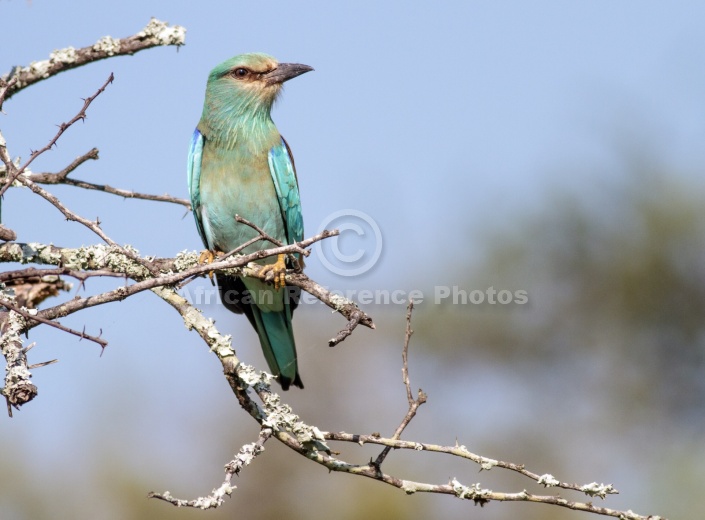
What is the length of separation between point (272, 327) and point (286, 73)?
1.60m

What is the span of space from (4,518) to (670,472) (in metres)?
5.74

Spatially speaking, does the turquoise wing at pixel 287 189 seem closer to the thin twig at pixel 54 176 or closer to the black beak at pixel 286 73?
the black beak at pixel 286 73

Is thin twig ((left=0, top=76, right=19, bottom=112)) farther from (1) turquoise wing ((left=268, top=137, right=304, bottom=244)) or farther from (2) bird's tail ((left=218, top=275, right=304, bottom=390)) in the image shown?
(1) turquoise wing ((left=268, top=137, right=304, bottom=244))

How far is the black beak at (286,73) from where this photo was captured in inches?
221

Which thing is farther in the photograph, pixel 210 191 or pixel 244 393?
pixel 210 191

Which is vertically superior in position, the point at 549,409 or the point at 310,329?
the point at 549,409

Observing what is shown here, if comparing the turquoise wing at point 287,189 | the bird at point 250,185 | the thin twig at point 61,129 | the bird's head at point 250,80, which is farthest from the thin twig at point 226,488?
the bird's head at point 250,80

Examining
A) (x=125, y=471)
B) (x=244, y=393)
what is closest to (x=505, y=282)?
(x=125, y=471)

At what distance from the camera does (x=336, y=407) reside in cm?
805

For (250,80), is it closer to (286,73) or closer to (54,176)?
(286,73)

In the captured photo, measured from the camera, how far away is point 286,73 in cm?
564

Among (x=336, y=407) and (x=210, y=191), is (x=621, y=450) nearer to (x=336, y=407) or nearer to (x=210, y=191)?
(x=336, y=407)

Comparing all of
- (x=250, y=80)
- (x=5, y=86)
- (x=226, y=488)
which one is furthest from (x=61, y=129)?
(x=250, y=80)

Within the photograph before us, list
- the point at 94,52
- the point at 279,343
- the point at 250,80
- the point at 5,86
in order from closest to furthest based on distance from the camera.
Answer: the point at 5,86, the point at 94,52, the point at 279,343, the point at 250,80
